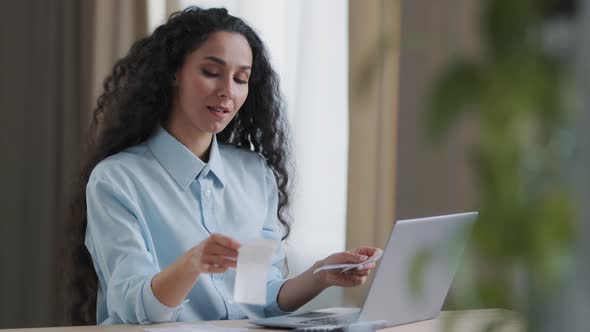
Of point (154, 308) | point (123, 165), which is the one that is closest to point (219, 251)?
point (154, 308)

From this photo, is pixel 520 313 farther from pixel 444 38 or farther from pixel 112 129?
pixel 112 129

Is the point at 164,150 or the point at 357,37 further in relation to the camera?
the point at 357,37

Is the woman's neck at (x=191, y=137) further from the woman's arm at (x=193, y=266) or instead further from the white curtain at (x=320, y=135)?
the white curtain at (x=320, y=135)

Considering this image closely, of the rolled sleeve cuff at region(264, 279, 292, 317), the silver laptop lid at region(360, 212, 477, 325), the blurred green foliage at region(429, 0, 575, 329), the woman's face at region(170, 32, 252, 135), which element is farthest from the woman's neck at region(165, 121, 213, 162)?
the blurred green foliage at region(429, 0, 575, 329)

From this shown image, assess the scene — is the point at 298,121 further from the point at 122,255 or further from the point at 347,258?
the point at 122,255

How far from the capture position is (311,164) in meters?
3.15

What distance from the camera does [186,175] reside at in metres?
2.38

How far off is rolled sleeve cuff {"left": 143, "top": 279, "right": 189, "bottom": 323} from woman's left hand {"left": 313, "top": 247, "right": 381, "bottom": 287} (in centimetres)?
40

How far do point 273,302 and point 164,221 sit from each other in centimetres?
36

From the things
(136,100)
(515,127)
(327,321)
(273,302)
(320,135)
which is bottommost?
(273,302)

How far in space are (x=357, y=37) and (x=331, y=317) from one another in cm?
131

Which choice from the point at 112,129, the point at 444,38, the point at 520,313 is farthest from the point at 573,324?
the point at 112,129

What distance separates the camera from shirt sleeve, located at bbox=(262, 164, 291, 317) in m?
2.39

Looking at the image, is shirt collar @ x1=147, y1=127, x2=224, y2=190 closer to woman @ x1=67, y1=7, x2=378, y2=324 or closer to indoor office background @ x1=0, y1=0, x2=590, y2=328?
woman @ x1=67, y1=7, x2=378, y2=324
